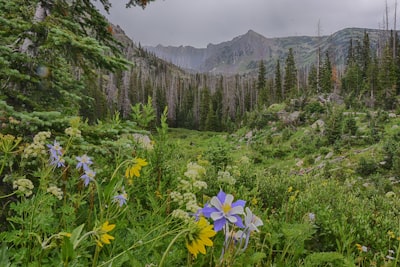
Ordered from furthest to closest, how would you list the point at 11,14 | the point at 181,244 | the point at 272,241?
1. the point at 11,14
2. the point at 272,241
3. the point at 181,244

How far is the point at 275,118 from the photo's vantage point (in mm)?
32125

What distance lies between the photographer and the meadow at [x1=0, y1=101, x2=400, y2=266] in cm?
110

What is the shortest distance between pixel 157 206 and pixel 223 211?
52.5 inches

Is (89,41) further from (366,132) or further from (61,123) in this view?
(366,132)

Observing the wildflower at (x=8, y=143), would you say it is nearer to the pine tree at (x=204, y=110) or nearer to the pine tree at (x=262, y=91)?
the pine tree at (x=262, y=91)

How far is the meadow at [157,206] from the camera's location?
3.62 ft

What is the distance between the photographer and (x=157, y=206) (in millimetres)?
2246

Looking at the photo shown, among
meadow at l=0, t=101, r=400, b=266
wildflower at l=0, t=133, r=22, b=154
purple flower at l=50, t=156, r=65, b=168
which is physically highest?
wildflower at l=0, t=133, r=22, b=154

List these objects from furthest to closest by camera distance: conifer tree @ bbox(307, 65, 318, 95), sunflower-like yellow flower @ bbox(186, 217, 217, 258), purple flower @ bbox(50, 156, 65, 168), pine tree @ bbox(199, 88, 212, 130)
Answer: pine tree @ bbox(199, 88, 212, 130)
conifer tree @ bbox(307, 65, 318, 95)
purple flower @ bbox(50, 156, 65, 168)
sunflower-like yellow flower @ bbox(186, 217, 217, 258)

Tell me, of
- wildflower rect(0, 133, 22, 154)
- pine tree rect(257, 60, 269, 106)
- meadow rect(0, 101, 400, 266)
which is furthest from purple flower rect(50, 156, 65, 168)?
pine tree rect(257, 60, 269, 106)

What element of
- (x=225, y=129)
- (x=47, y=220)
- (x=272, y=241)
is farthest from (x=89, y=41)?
(x=225, y=129)

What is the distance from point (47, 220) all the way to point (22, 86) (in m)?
2.40

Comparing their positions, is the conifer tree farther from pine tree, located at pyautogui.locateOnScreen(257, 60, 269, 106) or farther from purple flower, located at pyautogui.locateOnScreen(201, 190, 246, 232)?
purple flower, located at pyautogui.locateOnScreen(201, 190, 246, 232)

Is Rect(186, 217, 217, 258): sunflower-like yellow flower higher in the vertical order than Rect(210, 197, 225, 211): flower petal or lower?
lower
